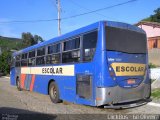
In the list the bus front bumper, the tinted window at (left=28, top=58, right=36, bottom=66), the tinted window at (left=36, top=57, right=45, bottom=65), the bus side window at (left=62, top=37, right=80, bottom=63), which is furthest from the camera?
the tinted window at (left=28, top=58, right=36, bottom=66)

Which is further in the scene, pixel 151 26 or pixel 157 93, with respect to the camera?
pixel 151 26

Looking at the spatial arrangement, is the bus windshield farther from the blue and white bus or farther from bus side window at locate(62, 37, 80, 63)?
bus side window at locate(62, 37, 80, 63)

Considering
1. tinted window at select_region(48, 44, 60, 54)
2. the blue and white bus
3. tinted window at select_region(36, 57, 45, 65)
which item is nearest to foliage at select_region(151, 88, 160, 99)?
the blue and white bus

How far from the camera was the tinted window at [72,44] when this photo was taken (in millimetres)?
10728

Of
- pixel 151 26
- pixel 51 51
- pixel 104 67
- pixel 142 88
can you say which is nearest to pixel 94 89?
pixel 104 67

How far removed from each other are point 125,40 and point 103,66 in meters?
1.40

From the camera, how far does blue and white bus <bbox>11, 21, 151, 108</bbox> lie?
9.52m

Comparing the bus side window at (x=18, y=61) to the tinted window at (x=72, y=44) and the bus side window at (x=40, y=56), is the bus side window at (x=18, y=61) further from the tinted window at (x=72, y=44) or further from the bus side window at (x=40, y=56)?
the tinted window at (x=72, y=44)

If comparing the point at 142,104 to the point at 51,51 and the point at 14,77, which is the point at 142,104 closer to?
the point at 51,51

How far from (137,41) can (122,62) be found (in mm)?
1211

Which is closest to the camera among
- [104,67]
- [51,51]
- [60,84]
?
[104,67]

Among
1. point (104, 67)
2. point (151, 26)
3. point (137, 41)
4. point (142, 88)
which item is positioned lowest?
point (142, 88)

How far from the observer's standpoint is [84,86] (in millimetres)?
10141

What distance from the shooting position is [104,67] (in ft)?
30.9
